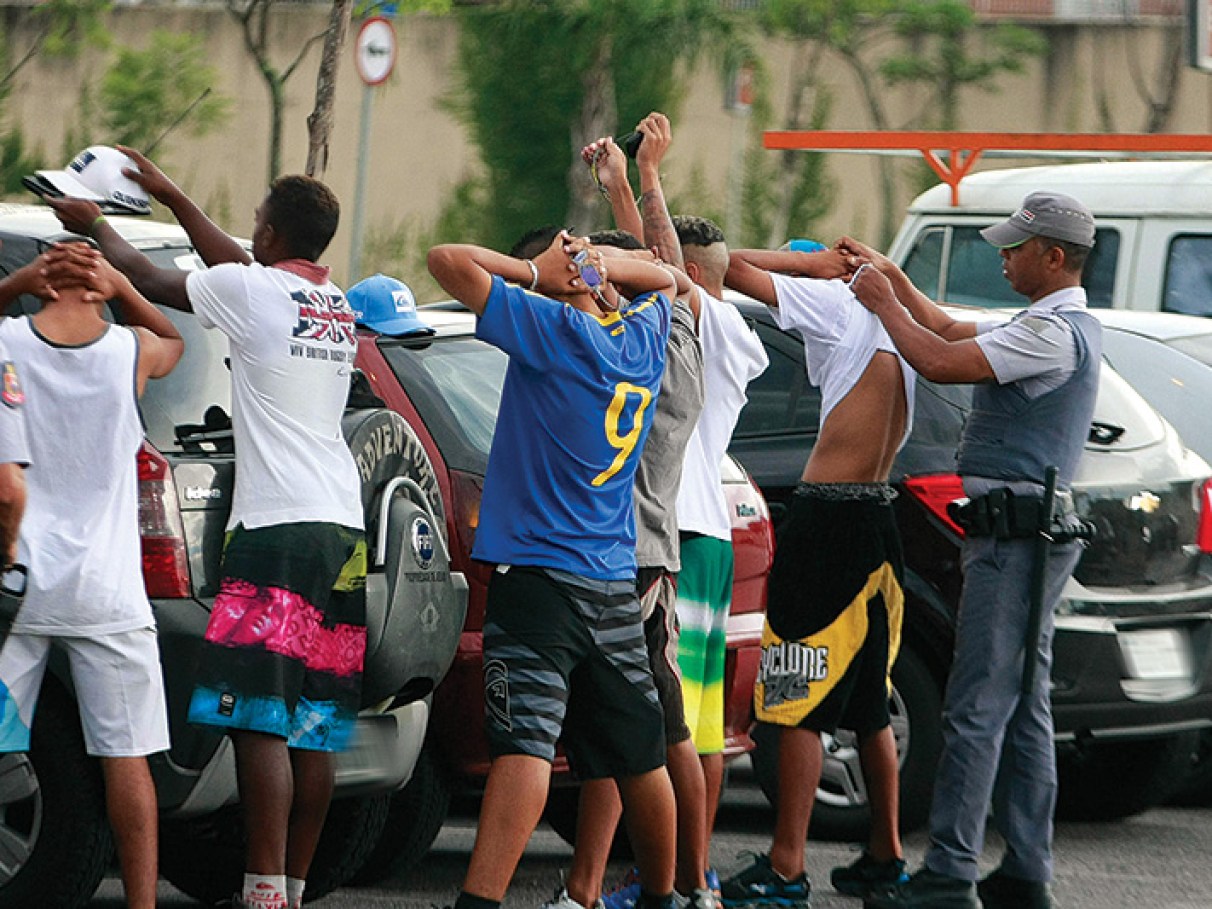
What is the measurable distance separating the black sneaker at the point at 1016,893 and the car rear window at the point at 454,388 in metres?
1.82

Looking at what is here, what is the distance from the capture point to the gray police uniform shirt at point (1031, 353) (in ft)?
21.0

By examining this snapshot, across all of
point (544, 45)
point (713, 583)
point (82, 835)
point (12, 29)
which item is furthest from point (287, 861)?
point (12, 29)

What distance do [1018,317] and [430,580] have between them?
5.95 ft

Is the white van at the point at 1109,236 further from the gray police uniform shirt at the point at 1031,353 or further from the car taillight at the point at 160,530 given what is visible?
the car taillight at the point at 160,530

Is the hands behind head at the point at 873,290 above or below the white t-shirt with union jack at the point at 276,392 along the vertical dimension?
above

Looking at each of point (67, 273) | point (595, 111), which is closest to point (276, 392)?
point (67, 273)

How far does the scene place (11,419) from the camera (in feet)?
17.0

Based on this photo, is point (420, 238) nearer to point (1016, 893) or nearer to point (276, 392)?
point (1016, 893)

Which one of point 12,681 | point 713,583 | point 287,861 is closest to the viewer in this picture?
point 12,681

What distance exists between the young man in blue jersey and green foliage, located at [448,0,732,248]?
18.5 m

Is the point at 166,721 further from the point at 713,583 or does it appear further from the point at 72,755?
the point at 713,583

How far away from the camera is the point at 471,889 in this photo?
17.7 feet

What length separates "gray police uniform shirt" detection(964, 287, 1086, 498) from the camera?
21.0 ft

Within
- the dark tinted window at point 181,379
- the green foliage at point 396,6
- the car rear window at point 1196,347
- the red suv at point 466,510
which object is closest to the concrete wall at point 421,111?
the green foliage at point 396,6
